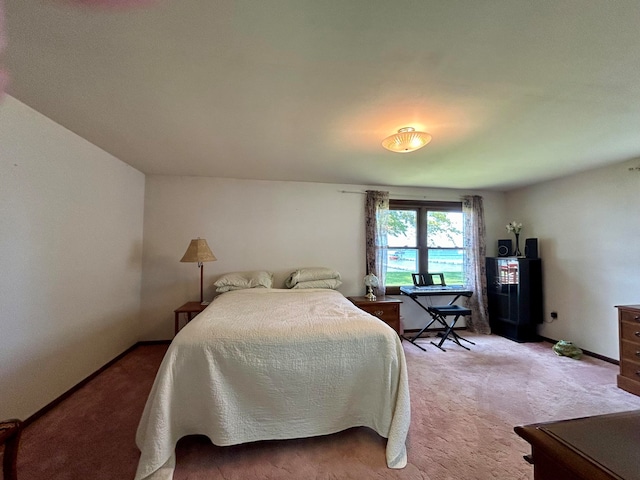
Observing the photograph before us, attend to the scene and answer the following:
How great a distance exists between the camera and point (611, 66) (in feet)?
4.59

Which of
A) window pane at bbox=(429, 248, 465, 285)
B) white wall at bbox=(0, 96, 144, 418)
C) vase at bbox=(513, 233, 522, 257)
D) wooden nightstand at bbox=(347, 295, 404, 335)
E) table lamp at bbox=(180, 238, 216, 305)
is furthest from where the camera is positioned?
window pane at bbox=(429, 248, 465, 285)

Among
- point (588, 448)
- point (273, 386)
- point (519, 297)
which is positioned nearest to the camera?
point (588, 448)

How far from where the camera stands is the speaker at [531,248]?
383cm

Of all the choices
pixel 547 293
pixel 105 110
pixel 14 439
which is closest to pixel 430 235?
pixel 547 293

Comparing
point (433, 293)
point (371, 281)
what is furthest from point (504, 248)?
point (371, 281)

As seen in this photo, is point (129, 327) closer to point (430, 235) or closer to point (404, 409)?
point (404, 409)

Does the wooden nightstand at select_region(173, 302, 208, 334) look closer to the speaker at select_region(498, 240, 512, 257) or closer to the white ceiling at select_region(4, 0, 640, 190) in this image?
the white ceiling at select_region(4, 0, 640, 190)

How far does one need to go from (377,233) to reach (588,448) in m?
3.54

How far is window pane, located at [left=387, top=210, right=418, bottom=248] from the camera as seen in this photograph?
13.9 ft

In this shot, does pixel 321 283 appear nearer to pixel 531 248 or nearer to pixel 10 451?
pixel 10 451

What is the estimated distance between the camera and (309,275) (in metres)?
3.48

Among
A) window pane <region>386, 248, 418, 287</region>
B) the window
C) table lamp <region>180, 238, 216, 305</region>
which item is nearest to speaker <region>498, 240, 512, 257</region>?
the window

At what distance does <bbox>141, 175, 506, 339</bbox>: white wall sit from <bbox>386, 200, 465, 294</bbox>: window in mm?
343

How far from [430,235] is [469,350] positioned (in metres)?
1.80
